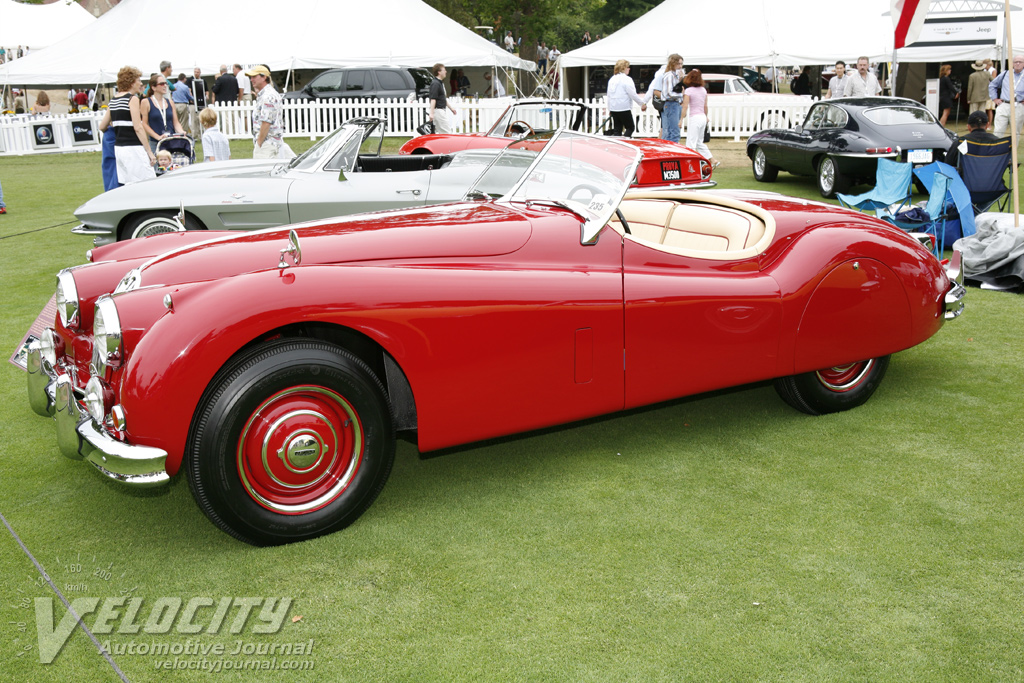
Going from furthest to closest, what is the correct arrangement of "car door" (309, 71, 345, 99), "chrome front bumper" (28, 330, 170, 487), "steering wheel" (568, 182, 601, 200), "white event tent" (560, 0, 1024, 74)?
1. "car door" (309, 71, 345, 99)
2. "white event tent" (560, 0, 1024, 74)
3. "steering wheel" (568, 182, 601, 200)
4. "chrome front bumper" (28, 330, 170, 487)

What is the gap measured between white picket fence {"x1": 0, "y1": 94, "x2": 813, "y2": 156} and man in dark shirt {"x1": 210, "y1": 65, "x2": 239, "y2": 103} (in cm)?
19

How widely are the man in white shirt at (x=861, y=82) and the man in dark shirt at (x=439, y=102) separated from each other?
25.9 ft

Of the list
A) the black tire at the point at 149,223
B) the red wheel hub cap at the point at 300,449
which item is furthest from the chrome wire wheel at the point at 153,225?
the red wheel hub cap at the point at 300,449

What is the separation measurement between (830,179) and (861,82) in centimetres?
576

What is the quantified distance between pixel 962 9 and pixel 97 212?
17503mm

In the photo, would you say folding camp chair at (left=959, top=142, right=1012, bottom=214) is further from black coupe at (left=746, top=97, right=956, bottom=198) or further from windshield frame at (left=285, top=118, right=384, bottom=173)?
windshield frame at (left=285, top=118, right=384, bottom=173)

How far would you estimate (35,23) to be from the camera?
29.2 m

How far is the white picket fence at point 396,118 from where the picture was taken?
66.0 ft

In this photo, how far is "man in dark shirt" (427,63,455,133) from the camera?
55.7 feet

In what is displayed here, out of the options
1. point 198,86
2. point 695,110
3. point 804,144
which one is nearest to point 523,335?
point 804,144

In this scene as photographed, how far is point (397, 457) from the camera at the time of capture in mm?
4293

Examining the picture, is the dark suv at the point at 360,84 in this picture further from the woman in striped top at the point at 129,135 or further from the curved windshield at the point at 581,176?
the curved windshield at the point at 581,176

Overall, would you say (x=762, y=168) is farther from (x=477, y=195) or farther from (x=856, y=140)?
(x=477, y=195)

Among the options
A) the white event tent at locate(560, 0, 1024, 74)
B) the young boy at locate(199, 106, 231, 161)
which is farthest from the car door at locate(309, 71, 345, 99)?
the young boy at locate(199, 106, 231, 161)
